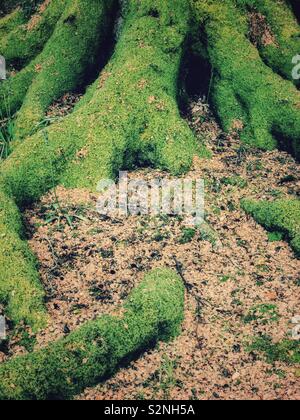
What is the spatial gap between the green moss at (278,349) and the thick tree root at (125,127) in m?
2.45

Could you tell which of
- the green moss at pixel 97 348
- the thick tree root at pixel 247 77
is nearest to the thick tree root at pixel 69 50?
the thick tree root at pixel 247 77

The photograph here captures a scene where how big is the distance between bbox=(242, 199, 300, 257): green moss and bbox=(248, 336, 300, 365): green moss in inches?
46.7

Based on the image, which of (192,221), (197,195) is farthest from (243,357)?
(197,195)

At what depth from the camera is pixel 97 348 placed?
3234 mm

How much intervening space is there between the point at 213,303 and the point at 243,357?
0.61 m

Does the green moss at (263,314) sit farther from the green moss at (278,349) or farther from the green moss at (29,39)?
the green moss at (29,39)

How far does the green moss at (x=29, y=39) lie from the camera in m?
6.62

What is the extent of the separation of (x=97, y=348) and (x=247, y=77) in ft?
14.6

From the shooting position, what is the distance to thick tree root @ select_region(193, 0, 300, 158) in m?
5.56

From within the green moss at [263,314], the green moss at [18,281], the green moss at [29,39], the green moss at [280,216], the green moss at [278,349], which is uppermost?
the green moss at [29,39]

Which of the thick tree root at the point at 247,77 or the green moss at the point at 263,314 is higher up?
the thick tree root at the point at 247,77

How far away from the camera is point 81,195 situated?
15.8 feet

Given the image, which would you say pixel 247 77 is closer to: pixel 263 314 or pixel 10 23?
pixel 263 314

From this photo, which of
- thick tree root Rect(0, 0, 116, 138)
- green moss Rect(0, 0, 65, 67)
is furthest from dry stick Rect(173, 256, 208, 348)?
green moss Rect(0, 0, 65, 67)
